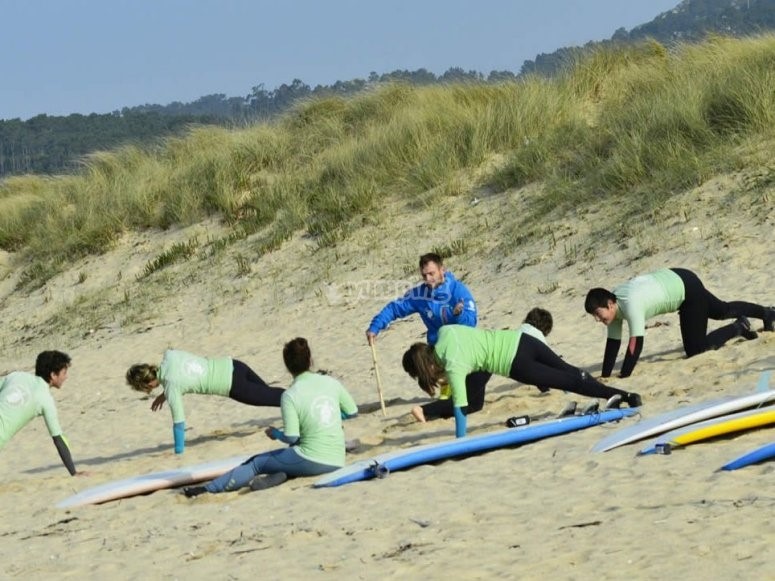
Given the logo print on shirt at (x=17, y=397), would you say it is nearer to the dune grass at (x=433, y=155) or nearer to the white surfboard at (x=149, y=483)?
the white surfboard at (x=149, y=483)

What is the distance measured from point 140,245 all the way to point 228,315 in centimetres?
446

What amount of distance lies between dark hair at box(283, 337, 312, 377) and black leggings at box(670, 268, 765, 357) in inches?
141

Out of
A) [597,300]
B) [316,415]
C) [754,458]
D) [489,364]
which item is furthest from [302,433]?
[754,458]

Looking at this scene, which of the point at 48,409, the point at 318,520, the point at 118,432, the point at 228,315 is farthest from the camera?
the point at 228,315

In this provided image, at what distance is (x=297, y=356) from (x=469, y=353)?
1227 millimetres

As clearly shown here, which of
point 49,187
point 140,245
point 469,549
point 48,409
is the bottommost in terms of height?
point 469,549

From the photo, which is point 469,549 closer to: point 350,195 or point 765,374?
point 765,374

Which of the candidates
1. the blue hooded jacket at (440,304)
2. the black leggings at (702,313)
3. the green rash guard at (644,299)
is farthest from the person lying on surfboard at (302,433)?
the black leggings at (702,313)

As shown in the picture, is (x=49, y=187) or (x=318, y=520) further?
(x=49, y=187)

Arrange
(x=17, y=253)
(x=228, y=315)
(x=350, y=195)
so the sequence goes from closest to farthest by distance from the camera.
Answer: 1. (x=228, y=315)
2. (x=350, y=195)
3. (x=17, y=253)

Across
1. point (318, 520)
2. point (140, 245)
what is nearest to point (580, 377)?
point (318, 520)

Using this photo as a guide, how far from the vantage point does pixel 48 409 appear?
32.5 feet

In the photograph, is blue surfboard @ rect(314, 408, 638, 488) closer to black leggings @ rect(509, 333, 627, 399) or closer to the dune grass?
black leggings @ rect(509, 333, 627, 399)

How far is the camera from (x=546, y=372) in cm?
943
